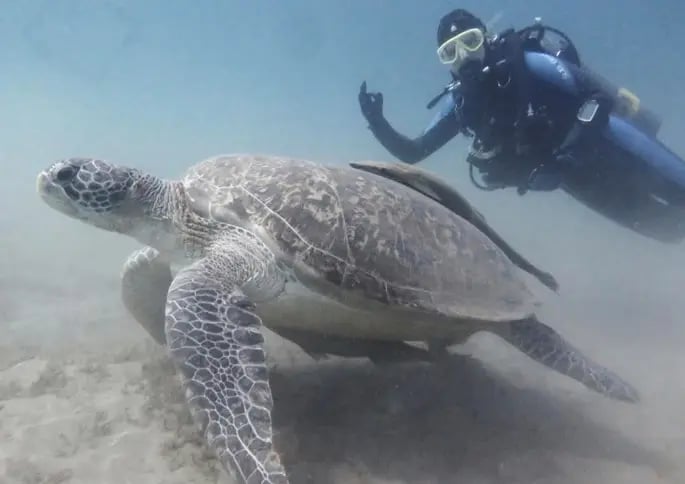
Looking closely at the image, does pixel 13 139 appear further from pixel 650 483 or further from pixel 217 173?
pixel 650 483

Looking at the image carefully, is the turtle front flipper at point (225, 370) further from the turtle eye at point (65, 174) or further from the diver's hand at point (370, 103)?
the diver's hand at point (370, 103)

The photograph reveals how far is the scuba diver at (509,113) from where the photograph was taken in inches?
284

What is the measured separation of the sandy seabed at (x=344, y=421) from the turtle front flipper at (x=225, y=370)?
803mm

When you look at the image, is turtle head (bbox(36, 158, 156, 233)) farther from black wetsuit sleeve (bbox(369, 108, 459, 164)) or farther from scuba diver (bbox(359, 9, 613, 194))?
black wetsuit sleeve (bbox(369, 108, 459, 164))

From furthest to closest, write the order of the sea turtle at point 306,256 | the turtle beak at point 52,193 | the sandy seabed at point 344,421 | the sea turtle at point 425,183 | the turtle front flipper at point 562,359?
1. the sea turtle at point 425,183
2. the turtle front flipper at point 562,359
3. the turtle beak at point 52,193
4. the sea turtle at point 306,256
5. the sandy seabed at point 344,421

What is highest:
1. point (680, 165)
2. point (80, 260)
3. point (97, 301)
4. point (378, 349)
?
point (680, 165)

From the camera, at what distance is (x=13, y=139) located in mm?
35281

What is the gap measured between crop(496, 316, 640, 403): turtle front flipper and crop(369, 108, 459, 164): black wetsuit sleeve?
450cm

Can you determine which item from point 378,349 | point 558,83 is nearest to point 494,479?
point 378,349

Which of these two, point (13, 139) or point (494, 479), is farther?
point (13, 139)

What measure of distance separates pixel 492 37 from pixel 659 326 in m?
5.59

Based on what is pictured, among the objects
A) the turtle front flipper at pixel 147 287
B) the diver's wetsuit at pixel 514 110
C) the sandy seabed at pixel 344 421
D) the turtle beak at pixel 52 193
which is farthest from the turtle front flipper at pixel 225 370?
the diver's wetsuit at pixel 514 110

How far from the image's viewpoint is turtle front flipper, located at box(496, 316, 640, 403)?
16.0ft

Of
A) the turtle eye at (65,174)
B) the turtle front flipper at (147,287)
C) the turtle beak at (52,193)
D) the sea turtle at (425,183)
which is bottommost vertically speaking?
the turtle front flipper at (147,287)
